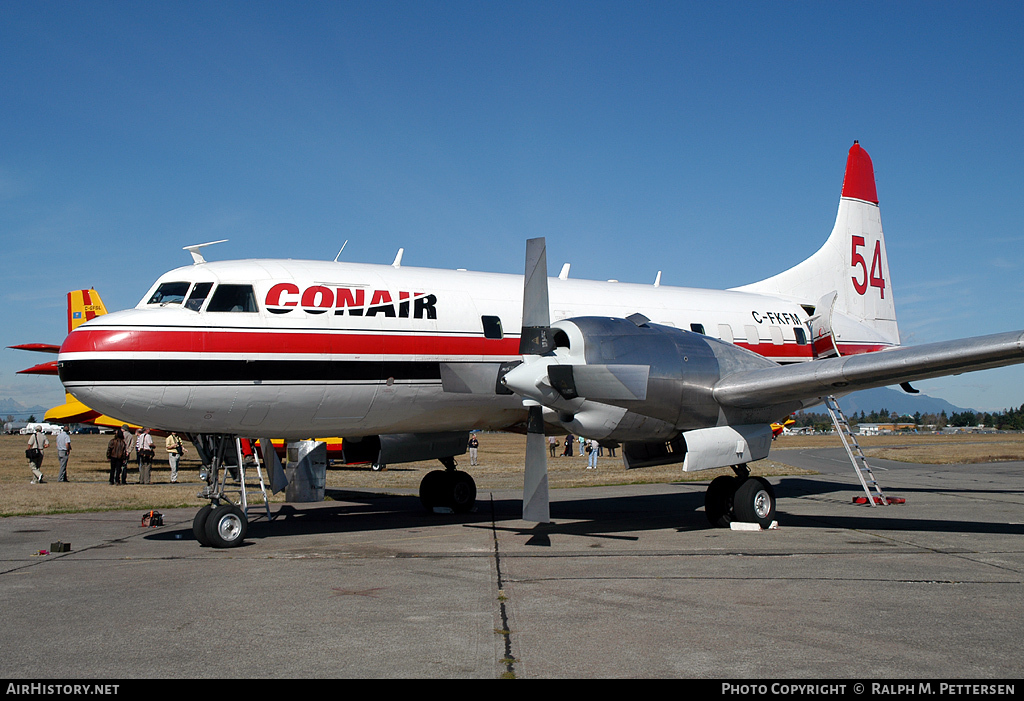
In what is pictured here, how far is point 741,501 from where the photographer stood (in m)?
12.8

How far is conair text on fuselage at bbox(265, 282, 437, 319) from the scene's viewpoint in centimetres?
1179

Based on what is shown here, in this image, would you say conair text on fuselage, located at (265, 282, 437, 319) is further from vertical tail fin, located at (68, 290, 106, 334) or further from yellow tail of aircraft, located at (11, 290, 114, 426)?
vertical tail fin, located at (68, 290, 106, 334)

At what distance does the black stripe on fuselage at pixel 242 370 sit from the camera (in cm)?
1060

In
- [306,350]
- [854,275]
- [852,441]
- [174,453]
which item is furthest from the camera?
[174,453]

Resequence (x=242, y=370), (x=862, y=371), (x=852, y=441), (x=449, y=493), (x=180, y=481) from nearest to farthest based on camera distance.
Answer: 1. (x=242, y=370)
2. (x=862, y=371)
3. (x=449, y=493)
4. (x=852, y=441)
5. (x=180, y=481)

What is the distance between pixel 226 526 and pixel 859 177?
59.7ft

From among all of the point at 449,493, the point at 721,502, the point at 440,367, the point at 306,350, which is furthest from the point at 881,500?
the point at 306,350

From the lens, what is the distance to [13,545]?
12.0 m

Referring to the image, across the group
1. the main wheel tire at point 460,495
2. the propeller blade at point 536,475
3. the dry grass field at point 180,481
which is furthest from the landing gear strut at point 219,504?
the dry grass field at point 180,481

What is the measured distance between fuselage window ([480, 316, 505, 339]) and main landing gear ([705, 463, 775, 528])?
4531 millimetres

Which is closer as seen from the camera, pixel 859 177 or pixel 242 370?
pixel 242 370

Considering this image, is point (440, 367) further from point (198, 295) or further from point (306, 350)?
point (198, 295)

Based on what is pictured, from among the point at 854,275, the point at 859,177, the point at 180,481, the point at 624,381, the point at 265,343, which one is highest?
the point at 859,177
